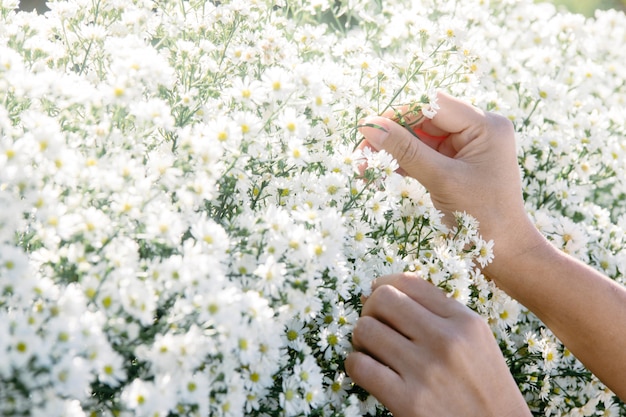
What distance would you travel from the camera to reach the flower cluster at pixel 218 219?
87cm

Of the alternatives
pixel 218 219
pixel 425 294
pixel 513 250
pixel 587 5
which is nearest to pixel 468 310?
pixel 425 294

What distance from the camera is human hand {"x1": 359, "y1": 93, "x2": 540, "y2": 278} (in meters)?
1.45

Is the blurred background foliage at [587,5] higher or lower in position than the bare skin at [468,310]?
higher

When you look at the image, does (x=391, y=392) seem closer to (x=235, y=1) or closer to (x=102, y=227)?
(x=102, y=227)

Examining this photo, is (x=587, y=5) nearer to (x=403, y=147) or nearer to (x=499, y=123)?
(x=499, y=123)

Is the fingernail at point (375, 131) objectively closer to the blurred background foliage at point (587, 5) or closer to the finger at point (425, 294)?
the finger at point (425, 294)

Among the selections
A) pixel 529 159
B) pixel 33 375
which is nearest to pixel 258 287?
pixel 33 375

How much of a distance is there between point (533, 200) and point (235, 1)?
102 cm

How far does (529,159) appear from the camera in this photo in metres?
1.88

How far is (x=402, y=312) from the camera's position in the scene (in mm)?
1229

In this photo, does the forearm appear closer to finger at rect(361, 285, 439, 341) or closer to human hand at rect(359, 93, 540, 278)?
human hand at rect(359, 93, 540, 278)

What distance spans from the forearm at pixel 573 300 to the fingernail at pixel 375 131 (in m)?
0.42

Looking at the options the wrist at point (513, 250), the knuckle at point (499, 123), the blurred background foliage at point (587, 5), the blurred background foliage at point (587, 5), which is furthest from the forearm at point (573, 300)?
the blurred background foliage at point (587, 5)

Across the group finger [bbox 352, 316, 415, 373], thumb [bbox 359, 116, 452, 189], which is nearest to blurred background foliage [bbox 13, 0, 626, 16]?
thumb [bbox 359, 116, 452, 189]
